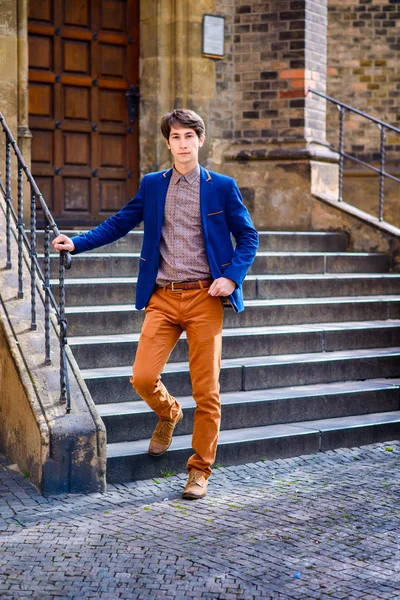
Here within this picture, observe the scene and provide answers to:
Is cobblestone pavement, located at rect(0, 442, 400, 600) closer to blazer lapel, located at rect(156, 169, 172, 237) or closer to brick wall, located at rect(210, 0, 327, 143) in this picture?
blazer lapel, located at rect(156, 169, 172, 237)

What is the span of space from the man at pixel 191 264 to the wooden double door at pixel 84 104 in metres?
5.21

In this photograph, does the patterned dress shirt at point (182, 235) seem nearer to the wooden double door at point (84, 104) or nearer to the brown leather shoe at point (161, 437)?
the brown leather shoe at point (161, 437)

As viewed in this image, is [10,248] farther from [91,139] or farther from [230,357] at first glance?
[91,139]

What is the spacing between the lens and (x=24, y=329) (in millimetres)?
5812

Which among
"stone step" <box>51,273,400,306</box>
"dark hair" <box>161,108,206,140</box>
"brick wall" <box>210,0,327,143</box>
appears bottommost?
"stone step" <box>51,273,400,306</box>

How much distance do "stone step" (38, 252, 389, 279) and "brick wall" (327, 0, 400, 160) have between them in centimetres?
595

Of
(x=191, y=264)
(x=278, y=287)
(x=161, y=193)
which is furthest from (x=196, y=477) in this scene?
(x=278, y=287)

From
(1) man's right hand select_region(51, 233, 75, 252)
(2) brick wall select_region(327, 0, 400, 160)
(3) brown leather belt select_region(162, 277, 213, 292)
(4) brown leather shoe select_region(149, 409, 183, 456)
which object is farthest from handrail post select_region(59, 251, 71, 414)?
(2) brick wall select_region(327, 0, 400, 160)

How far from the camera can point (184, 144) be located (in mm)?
5000

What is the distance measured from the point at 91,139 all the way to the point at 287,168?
2.16m

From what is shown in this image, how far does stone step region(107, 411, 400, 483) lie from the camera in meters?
5.52

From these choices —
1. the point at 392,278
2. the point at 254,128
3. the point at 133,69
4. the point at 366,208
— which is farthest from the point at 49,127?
the point at 366,208

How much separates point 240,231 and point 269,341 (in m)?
2.32

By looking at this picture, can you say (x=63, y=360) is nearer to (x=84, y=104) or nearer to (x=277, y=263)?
(x=277, y=263)
